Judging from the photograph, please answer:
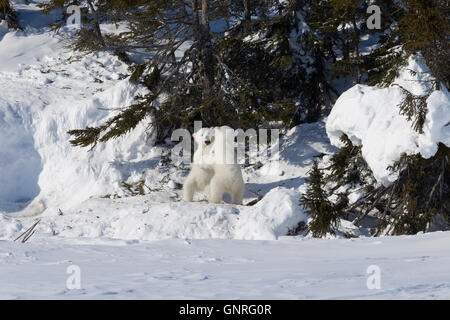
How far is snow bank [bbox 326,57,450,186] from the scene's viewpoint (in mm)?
7699

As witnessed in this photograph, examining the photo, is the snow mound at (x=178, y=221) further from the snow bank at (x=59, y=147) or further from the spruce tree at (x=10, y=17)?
the spruce tree at (x=10, y=17)

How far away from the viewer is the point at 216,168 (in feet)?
31.1

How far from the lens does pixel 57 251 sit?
5648mm

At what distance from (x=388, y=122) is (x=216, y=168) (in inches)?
117

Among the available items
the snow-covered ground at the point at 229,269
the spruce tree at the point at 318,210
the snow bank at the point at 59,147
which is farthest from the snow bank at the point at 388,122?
the snow bank at the point at 59,147

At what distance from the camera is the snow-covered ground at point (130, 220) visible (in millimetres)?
4141

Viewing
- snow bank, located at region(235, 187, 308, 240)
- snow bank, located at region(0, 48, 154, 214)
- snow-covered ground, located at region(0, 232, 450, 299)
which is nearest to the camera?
snow-covered ground, located at region(0, 232, 450, 299)

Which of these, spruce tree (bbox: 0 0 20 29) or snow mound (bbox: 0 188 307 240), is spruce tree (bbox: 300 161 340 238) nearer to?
snow mound (bbox: 0 188 307 240)

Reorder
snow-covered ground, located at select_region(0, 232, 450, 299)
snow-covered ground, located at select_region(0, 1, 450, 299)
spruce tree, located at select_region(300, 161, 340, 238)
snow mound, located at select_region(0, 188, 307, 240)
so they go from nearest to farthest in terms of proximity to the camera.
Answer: snow-covered ground, located at select_region(0, 232, 450, 299) < snow-covered ground, located at select_region(0, 1, 450, 299) < spruce tree, located at select_region(300, 161, 340, 238) < snow mound, located at select_region(0, 188, 307, 240)

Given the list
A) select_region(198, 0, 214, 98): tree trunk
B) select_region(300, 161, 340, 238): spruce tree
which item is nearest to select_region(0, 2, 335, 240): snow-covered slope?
select_region(300, 161, 340, 238): spruce tree

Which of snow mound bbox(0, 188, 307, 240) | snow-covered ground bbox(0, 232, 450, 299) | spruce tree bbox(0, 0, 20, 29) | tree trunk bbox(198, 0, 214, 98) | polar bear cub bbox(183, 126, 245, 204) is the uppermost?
spruce tree bbox(0, 0, 20, 29)

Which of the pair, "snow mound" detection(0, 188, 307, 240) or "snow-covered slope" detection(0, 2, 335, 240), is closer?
"snow mound" detection(0, 188, 307, 240)

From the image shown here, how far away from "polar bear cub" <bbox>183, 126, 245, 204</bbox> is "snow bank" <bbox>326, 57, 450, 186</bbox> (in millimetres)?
1828

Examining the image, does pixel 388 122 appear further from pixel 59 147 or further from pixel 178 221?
pixel 59 147
